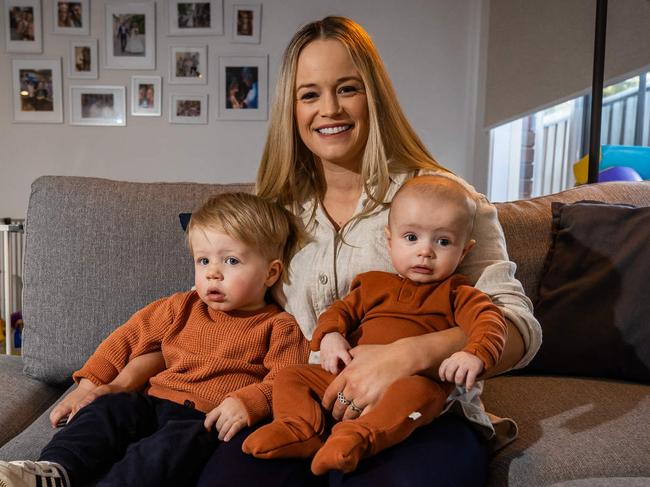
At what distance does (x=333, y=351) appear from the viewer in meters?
1.14

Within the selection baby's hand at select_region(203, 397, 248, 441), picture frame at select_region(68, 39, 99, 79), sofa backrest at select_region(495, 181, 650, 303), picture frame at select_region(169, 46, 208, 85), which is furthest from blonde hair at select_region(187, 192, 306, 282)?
picture frame at select_region(68, 39, 99, 79)

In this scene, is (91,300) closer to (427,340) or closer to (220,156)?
(427,340)

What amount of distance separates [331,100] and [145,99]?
315 cm

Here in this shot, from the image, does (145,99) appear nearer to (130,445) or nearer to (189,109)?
(189,109)

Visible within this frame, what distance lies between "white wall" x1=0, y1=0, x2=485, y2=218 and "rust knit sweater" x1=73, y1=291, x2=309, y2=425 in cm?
295

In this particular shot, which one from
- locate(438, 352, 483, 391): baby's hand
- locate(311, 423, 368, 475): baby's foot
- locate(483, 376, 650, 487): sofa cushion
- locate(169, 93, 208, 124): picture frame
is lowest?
locate(483, 376, 650, 487): sofa cushion

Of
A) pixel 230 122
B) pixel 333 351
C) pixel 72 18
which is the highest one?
pixel 72 18

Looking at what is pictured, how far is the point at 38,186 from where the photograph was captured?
1.62m

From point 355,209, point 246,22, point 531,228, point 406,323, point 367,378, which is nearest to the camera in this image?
point 367,378

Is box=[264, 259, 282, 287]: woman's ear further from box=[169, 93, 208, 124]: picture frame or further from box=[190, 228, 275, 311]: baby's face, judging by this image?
box=[169, 93, 208, 124]: picture frame

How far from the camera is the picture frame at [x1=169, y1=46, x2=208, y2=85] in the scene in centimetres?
414

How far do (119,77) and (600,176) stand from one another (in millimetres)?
3096

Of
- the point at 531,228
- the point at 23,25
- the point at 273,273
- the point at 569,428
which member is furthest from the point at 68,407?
the point at 23,25

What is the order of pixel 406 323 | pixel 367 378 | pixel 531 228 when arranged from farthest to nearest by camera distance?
pixel 531 228, pixel 406 323, pixel 367 378
